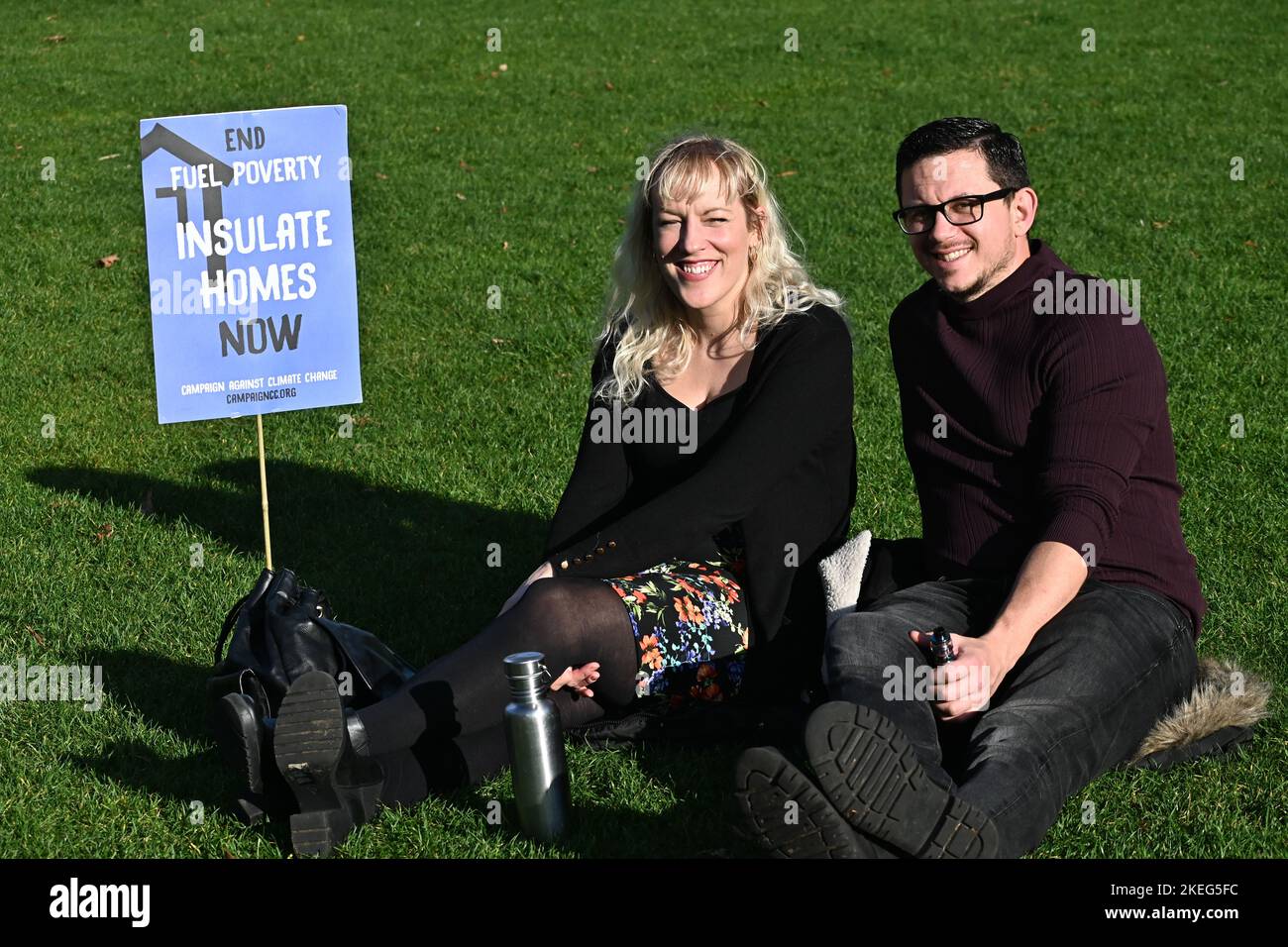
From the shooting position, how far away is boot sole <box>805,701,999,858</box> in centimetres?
327

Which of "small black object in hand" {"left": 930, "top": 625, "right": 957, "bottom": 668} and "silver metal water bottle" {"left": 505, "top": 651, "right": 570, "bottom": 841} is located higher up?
"small black object in hand" {"left": 930, "top": 625, "right": 957, "bottom": 668}

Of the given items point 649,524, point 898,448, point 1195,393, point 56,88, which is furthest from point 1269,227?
point 56,88

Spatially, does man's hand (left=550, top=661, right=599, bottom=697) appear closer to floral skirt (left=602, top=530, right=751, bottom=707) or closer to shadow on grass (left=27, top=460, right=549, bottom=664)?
floral skirt (left=602, top=530, right=751, bottom=707)

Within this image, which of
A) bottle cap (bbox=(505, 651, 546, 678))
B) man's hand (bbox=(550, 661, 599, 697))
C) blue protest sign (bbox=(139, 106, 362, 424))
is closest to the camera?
bottle cap (bbox=(505, 651, 546, 678))

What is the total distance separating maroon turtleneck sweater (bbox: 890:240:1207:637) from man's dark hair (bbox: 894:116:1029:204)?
0.92 feet

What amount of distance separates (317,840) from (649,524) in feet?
4.47

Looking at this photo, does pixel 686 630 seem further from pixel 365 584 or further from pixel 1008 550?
pixel 365 584

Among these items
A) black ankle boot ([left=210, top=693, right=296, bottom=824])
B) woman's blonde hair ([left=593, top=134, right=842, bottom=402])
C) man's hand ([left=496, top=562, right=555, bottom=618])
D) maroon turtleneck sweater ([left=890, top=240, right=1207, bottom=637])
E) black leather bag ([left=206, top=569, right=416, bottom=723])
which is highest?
woman's blonde hair ([left=593, top=134, right=842, bottom=402])

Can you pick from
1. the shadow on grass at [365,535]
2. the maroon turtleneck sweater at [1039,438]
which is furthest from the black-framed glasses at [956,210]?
the shadow on grass at [365,535]

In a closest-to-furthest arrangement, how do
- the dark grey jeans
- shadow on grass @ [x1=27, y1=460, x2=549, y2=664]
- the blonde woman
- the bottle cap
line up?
1. the dark grey jeans
2. the bottle cap
3. the blonde woman
4. shadow on grass @ [x1=27, y1=460, x2=549, y2=664]

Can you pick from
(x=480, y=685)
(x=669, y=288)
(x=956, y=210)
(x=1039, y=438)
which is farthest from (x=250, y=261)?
(x=1039, y=438)

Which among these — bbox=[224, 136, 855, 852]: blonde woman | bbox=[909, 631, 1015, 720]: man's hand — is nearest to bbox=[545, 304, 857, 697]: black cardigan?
bbox=[224, 136, 855, 852]: blonde woman

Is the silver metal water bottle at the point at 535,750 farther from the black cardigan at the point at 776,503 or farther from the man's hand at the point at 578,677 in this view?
the black cardigan at the point at 776,503

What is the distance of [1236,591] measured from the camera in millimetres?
5555
